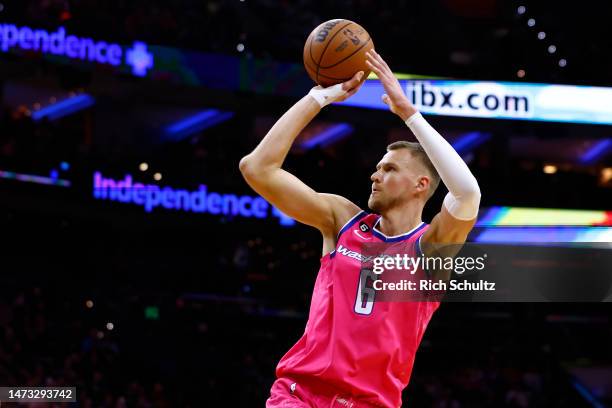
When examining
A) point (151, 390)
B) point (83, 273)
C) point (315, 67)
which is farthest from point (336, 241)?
point (83, 273)

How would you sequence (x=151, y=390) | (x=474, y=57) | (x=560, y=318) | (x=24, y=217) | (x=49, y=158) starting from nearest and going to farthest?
(x=151, y=390)
(x=49, y=158)
(x=24, y=217)
(x=560, y=318)
(x=474, y=57)

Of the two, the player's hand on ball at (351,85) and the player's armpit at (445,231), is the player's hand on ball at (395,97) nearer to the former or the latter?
the player's hand on ball at (351,85)

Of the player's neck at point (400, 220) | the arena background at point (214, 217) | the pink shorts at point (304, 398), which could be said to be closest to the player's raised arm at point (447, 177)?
the player's neck at point (400, 220)

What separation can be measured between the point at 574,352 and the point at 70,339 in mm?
10904

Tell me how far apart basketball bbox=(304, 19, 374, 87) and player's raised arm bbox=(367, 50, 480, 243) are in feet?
1.22

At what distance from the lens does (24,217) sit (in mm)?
18625

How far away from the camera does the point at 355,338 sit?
12.9 ft

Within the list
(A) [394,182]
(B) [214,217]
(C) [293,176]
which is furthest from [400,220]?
(B) [214,217]

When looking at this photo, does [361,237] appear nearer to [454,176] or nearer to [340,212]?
[340,212]

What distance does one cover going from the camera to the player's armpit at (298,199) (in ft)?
13.3

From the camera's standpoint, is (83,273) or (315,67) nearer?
(315,67)

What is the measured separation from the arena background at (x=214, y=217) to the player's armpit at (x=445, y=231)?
11.0 metres

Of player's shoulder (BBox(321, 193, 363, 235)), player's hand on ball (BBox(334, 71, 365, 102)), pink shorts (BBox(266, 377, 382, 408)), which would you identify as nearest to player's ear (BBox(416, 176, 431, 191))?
player's shoulder (BBox(321, 193, 363, 235))

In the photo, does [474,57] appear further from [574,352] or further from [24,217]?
[24,217]
